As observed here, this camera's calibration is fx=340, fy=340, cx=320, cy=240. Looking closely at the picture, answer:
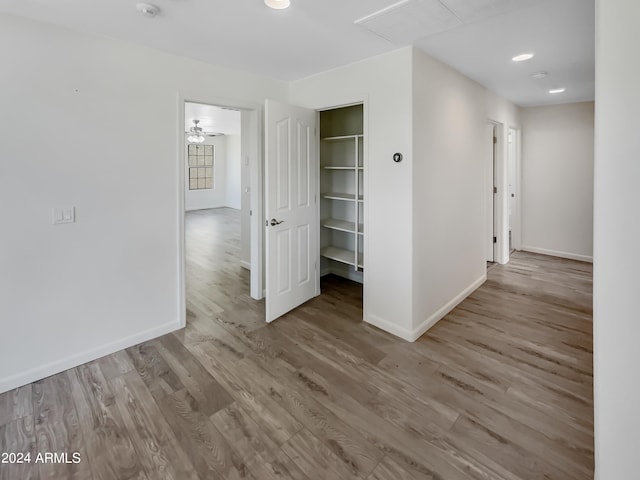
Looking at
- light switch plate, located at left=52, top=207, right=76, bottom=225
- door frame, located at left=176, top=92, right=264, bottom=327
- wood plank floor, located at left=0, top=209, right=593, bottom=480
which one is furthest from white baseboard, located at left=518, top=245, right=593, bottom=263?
light switch plate, located at left=52, top=207, right=76, bottom=225

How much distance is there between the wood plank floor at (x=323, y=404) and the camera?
1.70 meters

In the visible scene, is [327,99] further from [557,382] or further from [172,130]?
[557,382]

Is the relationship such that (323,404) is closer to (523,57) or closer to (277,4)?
(277,4)

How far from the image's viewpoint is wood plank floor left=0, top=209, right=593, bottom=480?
1.70m

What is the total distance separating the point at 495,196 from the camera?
5141mm

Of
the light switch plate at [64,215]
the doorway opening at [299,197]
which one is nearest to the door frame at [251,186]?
the doorway opening at [299,197]

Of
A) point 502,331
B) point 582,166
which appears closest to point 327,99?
point 502,331

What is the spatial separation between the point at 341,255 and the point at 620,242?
3.44 metres

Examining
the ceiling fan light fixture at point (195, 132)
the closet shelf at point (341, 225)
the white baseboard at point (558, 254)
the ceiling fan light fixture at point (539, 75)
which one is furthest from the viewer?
the ceiling fan light fixture at point (195, 132)

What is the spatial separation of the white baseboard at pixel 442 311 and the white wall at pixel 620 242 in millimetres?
1915

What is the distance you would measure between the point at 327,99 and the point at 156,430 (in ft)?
9.92

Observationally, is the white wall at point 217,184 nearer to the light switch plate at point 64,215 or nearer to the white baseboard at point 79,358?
the white baseboard at point 79,358

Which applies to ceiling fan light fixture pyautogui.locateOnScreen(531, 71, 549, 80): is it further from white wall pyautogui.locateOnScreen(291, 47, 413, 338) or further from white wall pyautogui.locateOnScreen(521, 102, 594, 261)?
white wall pyautogui.locateOnScreen(521, 102, 594, 261)

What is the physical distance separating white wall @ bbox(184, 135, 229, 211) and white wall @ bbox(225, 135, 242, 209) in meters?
0.09
